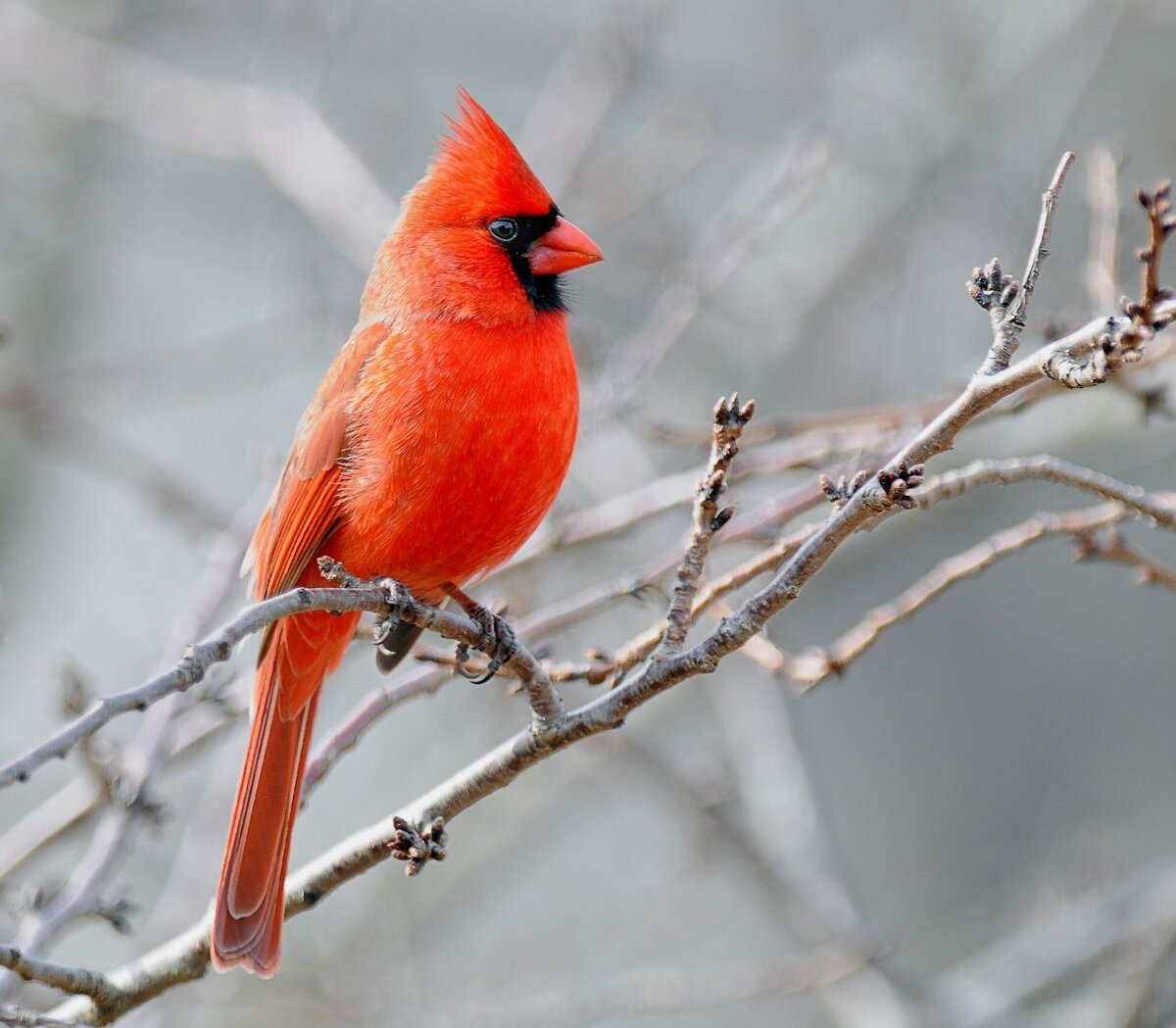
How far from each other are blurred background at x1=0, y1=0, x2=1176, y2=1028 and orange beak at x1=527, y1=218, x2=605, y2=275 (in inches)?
16.3

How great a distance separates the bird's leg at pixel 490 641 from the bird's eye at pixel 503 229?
694 mm

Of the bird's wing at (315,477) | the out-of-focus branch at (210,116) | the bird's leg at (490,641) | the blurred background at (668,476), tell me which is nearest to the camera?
the bird's leg at (490,641)

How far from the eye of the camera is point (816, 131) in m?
5.26

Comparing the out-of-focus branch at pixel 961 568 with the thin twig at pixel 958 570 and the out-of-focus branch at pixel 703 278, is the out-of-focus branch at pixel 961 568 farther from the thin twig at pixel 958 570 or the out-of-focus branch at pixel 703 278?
the out-of-focus branch at pixel 703 278

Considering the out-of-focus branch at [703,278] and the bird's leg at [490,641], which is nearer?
the bird's leg at [490,641]

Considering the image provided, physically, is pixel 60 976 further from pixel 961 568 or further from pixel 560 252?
pixel 560 252

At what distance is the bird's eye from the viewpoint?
2.97 meters

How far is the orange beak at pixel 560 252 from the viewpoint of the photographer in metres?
2.94

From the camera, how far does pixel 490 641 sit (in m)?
2.28

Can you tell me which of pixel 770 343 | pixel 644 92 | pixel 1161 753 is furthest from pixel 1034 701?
pixel 644 92

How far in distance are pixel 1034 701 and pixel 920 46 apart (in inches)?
98.5

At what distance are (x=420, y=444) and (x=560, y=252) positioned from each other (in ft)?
1.89

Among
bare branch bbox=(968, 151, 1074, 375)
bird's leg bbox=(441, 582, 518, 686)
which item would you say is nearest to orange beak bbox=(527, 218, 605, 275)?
bird's leg bbox=(441, 582, 518, 686)

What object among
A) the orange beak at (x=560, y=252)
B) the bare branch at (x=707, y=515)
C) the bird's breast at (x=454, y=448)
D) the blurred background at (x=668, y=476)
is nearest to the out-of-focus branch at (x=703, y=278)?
the blurred background at (x=668, y=476)
